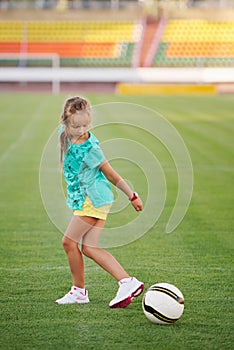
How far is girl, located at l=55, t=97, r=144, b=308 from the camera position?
19.7 ft

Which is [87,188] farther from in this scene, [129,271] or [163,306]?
[129,271]

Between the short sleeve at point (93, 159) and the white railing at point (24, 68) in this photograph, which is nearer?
the short sleeve at point (93, 159)

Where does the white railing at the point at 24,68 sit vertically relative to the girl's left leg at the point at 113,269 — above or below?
below

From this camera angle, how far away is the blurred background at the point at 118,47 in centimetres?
4638

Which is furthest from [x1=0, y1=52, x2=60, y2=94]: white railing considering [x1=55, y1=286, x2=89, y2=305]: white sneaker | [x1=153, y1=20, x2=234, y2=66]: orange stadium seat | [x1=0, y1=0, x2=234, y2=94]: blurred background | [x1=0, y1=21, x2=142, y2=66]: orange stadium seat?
[x1=55, y1=286, x2=89, y2=305]: white sneaker

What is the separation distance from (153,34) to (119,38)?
2.12m

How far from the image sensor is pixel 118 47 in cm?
5178

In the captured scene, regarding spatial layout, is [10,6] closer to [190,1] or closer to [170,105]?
[190,1]

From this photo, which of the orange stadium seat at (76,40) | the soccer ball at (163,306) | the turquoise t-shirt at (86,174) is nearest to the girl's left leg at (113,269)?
the turquoise t-shirt at (86,174)

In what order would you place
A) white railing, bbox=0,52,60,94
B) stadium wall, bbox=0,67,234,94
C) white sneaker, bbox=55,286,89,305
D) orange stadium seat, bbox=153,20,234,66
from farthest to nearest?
1. orange stadium seat, bbox=153,20,234,66
2. white railing, bbox=0,52,60,94
3. stadium wall, bbox=0,67,234,94
4. white sneaker, bbox=55,286,89,305

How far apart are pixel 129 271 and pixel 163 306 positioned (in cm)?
169

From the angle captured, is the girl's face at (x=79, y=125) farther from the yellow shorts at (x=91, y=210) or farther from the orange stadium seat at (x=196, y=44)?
the orange stadium seat at (x=196, y=44)

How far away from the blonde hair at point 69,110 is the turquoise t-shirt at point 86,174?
0.05 meters

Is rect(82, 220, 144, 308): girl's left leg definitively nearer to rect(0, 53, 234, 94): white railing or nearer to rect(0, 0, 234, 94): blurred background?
rect(0, 0, 234, 94): blurred background
